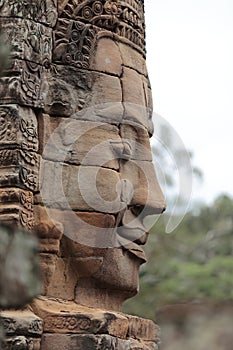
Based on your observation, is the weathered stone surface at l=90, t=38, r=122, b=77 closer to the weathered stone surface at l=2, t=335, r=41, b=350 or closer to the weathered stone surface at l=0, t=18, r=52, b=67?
the weathered stone surface at l=0, t=18, r=52, b=67

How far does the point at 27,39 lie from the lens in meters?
8.83

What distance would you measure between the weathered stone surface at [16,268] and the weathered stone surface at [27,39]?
155 inches

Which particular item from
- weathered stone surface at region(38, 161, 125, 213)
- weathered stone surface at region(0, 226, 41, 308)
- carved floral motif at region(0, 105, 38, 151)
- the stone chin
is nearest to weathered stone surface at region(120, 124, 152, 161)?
weathered stone surface at region(38, 161, 125, 213)

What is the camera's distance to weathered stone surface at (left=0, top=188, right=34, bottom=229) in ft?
27.6

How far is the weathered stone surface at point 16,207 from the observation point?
8414 mm

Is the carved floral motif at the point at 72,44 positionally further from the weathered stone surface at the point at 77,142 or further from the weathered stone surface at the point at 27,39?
the weathered stone surface at the point at 77,142

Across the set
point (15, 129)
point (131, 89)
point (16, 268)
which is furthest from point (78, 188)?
point (16, 268)

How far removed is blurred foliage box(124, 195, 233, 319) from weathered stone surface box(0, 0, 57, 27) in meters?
14.2

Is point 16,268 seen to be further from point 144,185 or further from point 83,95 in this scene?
point 144,185

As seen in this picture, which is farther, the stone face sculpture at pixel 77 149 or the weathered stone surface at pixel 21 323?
the stone face sculpture at pixel 77 149

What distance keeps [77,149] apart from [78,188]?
304mm

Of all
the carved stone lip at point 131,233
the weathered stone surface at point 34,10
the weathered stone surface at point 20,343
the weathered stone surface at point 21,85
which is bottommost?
the weathered stone surface at point 20,343

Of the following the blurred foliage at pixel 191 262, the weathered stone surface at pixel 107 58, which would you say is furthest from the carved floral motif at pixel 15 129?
the blurred foliage at pixel 191 262

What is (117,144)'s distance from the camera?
9.13 metres
